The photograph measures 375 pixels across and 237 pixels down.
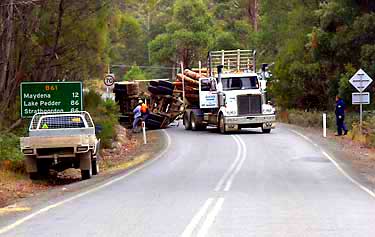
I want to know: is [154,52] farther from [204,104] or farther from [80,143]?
[80,143]

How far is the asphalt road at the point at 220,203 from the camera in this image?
11820mm

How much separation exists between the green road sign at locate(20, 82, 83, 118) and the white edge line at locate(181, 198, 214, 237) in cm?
1307

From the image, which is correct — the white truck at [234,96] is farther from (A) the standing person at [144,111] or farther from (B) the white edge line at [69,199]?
(B) the white edge line at [69,199]

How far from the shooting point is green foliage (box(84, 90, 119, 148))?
34156 mm

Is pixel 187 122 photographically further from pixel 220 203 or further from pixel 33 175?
pixel 220 203

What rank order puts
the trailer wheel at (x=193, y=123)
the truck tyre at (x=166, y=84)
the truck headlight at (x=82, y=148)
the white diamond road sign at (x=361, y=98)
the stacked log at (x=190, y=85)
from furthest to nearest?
the truck tyre at (x=166, y=84)
the stacked log at (x=190, y=85)
the trailer wheel at (x=193, y=123)
the white diamond road sign at (x=361, y=98)
the truck headlight at (x=82, y=148)

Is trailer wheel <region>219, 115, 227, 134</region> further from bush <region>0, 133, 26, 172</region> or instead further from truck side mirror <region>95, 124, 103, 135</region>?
bush <region>0, 133, 26, 172</region>

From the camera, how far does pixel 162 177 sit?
2230cm

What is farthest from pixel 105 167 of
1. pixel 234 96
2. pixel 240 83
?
pixel 240 83

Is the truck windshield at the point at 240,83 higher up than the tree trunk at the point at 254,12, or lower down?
lower down

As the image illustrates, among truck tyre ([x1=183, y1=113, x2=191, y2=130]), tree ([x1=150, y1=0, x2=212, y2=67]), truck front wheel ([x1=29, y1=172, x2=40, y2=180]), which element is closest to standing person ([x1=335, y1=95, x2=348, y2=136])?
truck tyre ([x1=183, y1=113, x2=191, y2=130])

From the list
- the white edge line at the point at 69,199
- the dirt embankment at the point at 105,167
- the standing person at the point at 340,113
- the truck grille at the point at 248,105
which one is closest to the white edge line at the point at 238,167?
the truck grille at the point at 248,105

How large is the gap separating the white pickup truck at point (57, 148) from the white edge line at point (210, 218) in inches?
299

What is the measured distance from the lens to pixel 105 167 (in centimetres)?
2803
